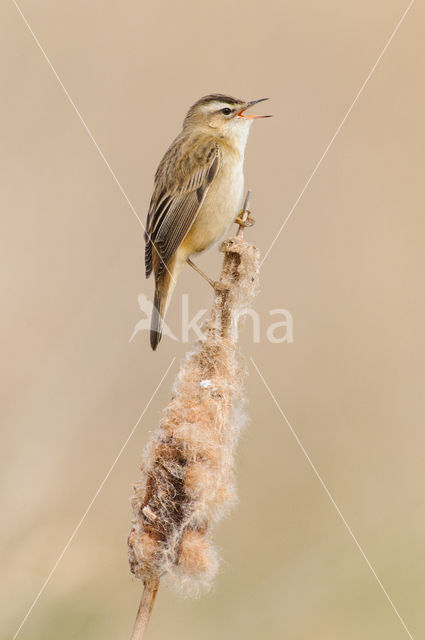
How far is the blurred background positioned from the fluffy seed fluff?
2.52ft

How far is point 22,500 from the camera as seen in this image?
10.8ft

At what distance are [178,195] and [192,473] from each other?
94.4 inches

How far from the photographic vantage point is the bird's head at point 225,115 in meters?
4.41

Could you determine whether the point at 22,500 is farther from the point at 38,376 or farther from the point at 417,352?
the point at 417,352

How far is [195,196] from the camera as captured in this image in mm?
4098

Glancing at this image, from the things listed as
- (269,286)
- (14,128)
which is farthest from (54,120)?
(269,286)

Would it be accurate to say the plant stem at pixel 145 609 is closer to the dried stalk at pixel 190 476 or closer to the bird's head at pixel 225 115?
the dried stalk at pixel 190 476

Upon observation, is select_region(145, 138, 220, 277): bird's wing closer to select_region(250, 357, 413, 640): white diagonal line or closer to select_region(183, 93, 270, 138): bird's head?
select_region(183, 93, 270, 138): bird's head

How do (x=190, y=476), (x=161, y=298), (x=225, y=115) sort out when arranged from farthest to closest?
1. (x=225, y=115)
2. (x=161, y=298)
3. (x=190, y=476)

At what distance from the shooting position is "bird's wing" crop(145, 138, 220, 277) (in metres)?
3.96

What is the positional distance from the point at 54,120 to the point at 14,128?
0.34 meters

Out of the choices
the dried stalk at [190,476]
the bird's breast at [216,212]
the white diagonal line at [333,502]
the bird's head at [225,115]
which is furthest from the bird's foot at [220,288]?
the bird's head at [225,115]

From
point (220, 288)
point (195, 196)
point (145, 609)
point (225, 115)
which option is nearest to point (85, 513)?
point (220, 288)

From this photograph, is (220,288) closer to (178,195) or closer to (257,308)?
(178,195)
